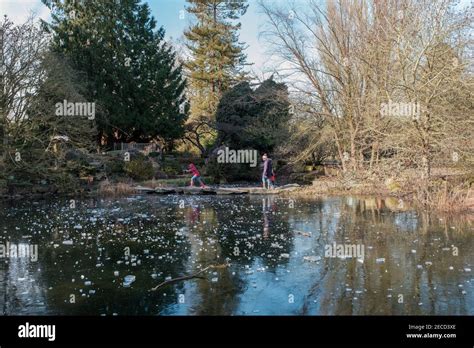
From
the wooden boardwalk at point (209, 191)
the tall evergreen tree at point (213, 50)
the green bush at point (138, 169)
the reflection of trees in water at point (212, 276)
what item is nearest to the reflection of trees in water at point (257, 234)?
the reflection of trees in water at point (212, 276)

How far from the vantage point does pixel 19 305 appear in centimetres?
616

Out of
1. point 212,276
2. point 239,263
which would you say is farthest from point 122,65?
point 212,276

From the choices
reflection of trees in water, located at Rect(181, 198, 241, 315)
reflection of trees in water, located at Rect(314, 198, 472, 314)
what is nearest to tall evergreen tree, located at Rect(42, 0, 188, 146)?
reflection of trees in water, located at Rect(181, 198, 241, 315)

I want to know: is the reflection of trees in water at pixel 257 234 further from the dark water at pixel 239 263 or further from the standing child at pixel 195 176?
the standing child at pixel 195 176

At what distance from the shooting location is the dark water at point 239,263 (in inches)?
243

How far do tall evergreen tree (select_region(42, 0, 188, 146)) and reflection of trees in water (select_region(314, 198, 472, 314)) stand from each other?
21.0m

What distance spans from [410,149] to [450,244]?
21.5 feet

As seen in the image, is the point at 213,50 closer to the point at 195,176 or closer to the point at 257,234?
the point at 195,176

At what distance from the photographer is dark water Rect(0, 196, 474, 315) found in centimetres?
617

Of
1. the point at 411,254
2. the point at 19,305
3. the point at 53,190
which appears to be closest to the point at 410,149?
the point at 411,254

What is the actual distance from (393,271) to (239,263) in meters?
2.61

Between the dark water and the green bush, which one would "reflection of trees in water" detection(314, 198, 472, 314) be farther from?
the green bush

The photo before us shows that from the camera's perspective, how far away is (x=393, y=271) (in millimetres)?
7723
